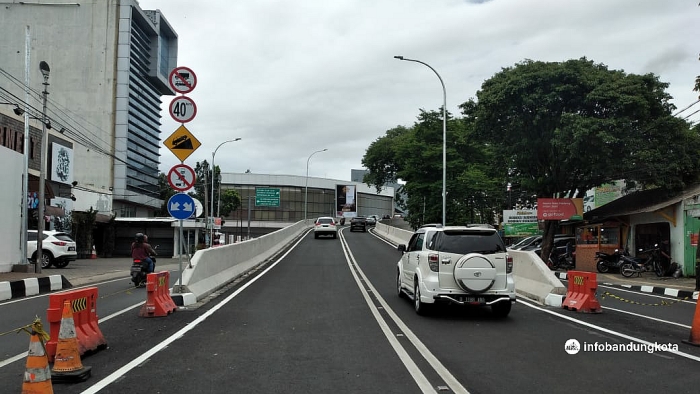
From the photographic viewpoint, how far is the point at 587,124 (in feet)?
76.4

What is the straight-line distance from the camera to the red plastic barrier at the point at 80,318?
6203 millimetres

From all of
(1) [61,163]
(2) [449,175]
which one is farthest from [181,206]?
(2) [449,175]

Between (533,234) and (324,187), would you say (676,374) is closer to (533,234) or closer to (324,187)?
(533,234)

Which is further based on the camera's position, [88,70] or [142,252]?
[88,70]

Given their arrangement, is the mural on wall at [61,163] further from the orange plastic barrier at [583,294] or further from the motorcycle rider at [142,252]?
the orange plastic barrier at [583,294]

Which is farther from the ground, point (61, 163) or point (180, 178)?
point (61, 163)

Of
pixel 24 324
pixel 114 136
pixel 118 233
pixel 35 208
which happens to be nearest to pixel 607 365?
pixel 24 324

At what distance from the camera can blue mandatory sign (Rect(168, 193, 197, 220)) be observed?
1164 cm

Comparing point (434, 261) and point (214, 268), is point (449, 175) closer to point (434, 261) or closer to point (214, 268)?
point (214, 268)

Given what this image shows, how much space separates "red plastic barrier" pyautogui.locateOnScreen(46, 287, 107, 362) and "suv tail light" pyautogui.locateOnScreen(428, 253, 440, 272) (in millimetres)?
5816

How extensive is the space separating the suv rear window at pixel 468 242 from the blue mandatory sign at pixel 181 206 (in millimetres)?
5336

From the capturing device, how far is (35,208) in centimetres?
2861

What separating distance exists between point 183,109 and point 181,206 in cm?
216

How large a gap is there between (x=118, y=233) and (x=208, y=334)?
4186 centimetres
